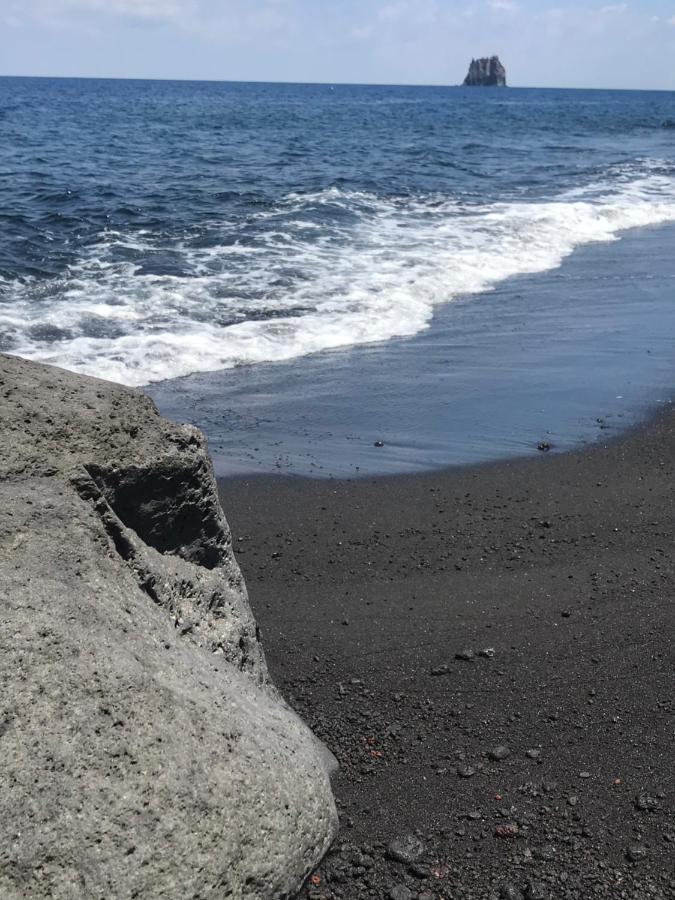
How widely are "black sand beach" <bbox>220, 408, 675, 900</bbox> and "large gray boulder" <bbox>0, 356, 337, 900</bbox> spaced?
0.51 meters

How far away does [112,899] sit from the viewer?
7.57 feet

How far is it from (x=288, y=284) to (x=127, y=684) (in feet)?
32.8

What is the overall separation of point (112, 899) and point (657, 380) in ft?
24.7

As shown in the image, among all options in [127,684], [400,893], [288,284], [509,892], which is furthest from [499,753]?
[288,284]

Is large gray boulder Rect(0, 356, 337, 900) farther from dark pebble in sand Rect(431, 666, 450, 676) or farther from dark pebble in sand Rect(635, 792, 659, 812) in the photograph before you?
dark pebble in sand Rect(635, 792, 659, 812)

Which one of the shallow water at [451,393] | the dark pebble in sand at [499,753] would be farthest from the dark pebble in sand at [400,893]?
the shallow water at [451,393]

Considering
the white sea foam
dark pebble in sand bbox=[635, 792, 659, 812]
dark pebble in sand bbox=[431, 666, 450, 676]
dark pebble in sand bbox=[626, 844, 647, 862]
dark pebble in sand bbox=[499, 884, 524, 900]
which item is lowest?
dark pebble in sand bbox=[499, 884, 524, 900]

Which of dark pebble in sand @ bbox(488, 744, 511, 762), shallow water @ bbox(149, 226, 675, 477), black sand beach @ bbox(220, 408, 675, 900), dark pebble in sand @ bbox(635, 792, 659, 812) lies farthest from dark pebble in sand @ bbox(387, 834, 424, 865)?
shallow water @ bbox(149, 226, 675, 477)

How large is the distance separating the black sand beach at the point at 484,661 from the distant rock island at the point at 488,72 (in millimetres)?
178424

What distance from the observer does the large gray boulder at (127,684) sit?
7.79 ft

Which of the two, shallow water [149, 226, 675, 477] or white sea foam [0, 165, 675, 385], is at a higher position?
white sea foam [0, 165, 675, 385]

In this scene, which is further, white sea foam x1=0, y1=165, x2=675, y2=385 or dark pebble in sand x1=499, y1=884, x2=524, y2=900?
white sea foam x1=0, y1=165, x2=675, y2=385

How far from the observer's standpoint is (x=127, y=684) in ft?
8.73

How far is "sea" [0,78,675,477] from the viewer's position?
304 inches
